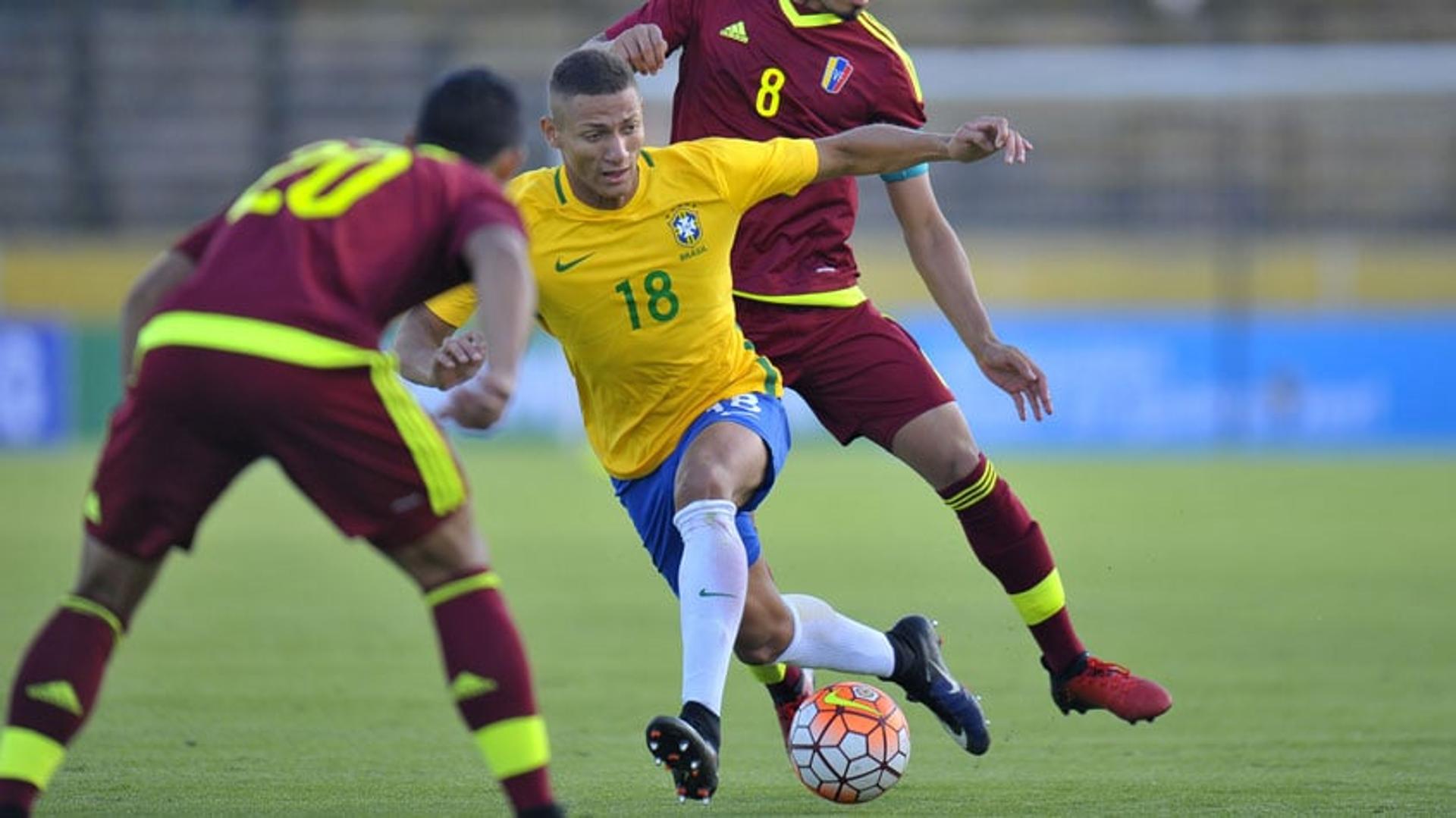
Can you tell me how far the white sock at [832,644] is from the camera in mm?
6578

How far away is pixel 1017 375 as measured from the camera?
6.79 metres

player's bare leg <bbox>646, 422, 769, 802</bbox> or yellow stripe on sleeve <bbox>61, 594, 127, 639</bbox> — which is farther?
player's bare leg <bbox>646, 422, 769, 802</bbox>

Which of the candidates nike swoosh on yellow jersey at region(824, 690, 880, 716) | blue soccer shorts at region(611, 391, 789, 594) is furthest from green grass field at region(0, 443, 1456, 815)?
blue soccer shorts at region(611, 391, 789, 594)

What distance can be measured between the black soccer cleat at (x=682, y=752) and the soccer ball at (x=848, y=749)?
1.78 ft

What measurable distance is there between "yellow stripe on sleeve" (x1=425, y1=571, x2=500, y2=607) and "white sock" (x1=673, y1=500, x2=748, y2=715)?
4.31ft

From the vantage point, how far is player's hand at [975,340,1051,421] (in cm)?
677

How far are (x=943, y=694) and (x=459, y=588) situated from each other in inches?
97.9

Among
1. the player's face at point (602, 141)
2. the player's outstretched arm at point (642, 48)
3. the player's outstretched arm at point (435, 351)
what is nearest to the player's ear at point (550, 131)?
the player's face at point (602, 141)

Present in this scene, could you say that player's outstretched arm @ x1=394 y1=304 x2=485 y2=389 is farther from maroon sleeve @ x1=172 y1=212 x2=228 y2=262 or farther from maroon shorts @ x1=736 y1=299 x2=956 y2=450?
maroon shorts @ x1=736 y1=299 x2=956 y2=450

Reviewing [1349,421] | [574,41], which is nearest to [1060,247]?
[1349,421]

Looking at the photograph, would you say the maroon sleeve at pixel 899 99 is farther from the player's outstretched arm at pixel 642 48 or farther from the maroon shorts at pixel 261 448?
the maroon shorts at pixel 261 448

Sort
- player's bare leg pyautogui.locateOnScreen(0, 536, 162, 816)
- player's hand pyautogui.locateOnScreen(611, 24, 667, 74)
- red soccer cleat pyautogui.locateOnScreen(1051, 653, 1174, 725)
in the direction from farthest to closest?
red soccer cleat pyautogui.locateOnScreen(1051, 653, 1174, 725)
player's hand pyautogui.locateOnScreen(611, 24, 667, 74)
player's bare leg pyautogui.locateOnScreen(0, 536, 162, 816)

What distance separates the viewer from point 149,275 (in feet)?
16.3

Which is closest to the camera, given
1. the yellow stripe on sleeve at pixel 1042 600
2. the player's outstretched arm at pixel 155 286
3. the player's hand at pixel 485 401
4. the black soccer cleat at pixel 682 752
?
the player's hand at pixel 485 401
